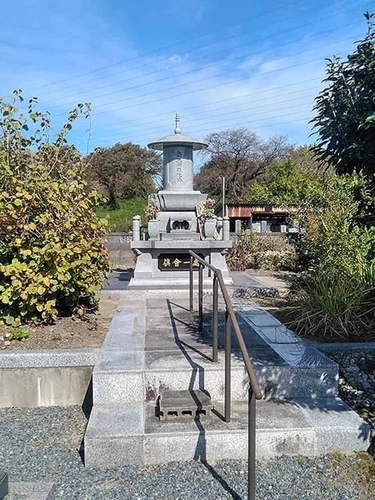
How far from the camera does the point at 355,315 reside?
15.7ft

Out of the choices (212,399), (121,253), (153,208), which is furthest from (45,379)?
(121,253)

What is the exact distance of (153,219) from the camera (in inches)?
310

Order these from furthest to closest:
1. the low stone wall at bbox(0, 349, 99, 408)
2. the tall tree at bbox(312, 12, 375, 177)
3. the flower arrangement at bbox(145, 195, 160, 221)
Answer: the flower arrangement at bbox(145, 195, 160, 221) → the low stone wall at bbox(0, 349, 99, 408) → the tall tree at bbox(312, 12, 375, 177)

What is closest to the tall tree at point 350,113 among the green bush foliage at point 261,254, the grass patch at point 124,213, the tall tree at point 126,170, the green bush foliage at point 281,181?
the green bush foliage at point 261,254

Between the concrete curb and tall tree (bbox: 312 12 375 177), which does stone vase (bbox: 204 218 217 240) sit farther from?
tall tree (bbox: 312 12 375 177)

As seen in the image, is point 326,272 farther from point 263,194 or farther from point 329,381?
point 263,194

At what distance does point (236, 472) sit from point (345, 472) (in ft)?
2.07

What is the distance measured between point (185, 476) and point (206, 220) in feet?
17.7

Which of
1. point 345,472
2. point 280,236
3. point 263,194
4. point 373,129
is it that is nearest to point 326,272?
point 345,472

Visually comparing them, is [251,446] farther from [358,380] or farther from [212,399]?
[358,380]

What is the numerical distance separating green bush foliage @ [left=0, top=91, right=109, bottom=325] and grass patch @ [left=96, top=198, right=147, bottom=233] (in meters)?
10.2

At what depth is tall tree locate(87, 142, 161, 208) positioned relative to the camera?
83.4ft

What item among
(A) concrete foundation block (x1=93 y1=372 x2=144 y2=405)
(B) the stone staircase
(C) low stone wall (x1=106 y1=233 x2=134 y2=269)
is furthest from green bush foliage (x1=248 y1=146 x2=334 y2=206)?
(A) concrete foundation block (x1=93 y1=372 x2=144 y2=405)

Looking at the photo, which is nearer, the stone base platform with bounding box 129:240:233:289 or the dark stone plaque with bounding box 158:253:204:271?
the stone base platform with bounding box 129:240:233:289
